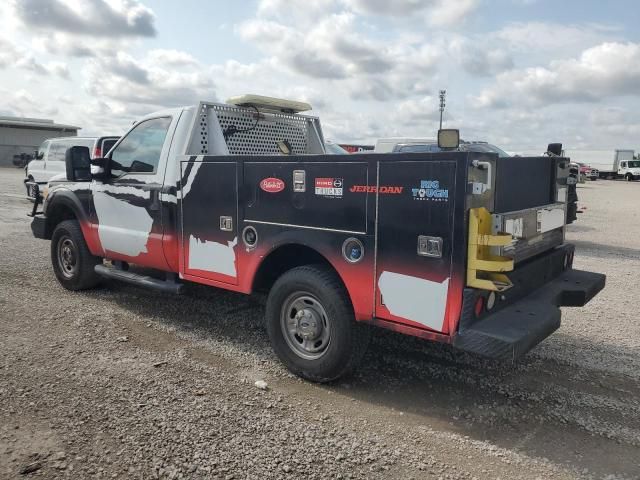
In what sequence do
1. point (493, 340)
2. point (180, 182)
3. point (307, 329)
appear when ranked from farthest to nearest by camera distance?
1. point (180, 182)
2. point (307, 329)
3. point (493, 340)

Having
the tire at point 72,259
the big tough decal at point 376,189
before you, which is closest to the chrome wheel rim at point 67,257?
the tire at point 72,259

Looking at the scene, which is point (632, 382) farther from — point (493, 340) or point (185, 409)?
point (185, 409)

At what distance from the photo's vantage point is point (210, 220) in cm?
482

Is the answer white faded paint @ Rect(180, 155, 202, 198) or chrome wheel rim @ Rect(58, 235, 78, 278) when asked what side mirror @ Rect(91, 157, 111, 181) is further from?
white faded paint @ Rect(180, 155, 202, 198)

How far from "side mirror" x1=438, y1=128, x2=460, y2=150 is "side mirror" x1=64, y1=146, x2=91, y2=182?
406 cm

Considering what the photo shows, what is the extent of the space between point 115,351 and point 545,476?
3559 mm

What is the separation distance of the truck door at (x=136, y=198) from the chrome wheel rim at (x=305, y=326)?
1.69 meters

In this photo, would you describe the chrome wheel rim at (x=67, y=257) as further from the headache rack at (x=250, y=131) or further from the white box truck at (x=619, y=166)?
the white box truck at (x=619, y=166)

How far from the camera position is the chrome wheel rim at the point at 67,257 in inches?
A: 259

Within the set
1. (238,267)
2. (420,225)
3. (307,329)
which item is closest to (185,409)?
(307,329)

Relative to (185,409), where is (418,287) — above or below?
above

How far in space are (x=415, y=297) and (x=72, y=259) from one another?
15.7ft

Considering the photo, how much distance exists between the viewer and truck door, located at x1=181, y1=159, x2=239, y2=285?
183 inches

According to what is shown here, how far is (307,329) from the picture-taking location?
13.7ft
